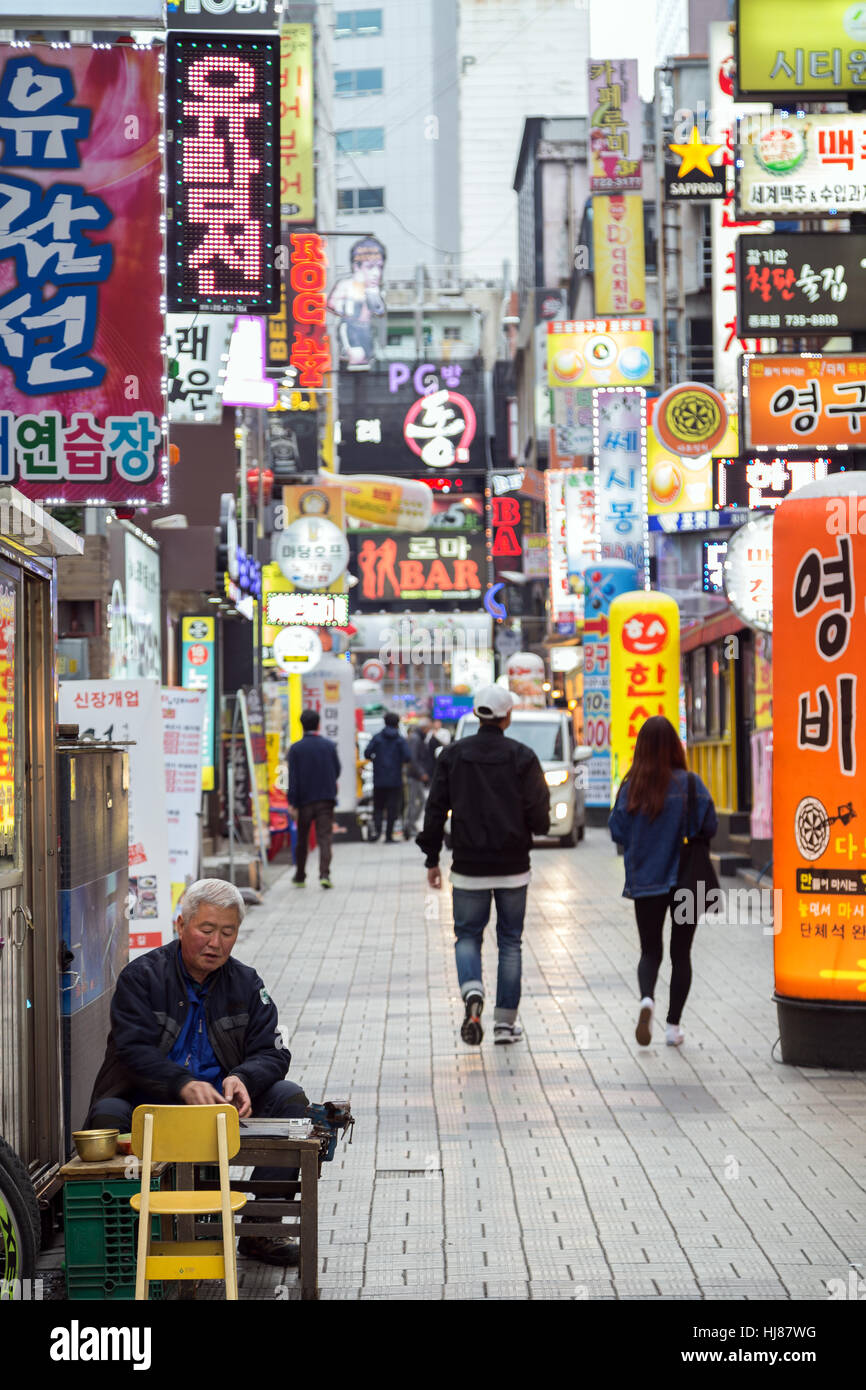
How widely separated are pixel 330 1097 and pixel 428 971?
195 inches

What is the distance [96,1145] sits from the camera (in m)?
5.56

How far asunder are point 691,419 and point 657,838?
1615cm

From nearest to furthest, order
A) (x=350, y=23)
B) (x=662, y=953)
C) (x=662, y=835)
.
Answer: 1. (x=662, y=835)
2. (x=662, y=953)
3. (x=350, y=23)

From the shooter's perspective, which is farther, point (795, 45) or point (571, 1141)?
point (795, 45)

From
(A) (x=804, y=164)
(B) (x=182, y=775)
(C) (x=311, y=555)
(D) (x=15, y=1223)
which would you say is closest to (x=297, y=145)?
(C) (x=311, y=555)

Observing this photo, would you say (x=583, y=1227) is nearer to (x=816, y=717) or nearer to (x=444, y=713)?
(x=816, y=717)

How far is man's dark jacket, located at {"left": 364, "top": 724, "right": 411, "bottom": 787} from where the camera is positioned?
28078mm

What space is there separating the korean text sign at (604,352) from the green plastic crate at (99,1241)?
24.0 metres

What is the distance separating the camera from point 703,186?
1970 cm

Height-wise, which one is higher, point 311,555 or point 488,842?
point 311,555

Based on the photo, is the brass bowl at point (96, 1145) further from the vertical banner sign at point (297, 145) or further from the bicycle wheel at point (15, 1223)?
the vertical banner sign at point (297, 145)

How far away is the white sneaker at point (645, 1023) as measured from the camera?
34.4ft

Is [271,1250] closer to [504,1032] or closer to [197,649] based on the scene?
[504,1032]

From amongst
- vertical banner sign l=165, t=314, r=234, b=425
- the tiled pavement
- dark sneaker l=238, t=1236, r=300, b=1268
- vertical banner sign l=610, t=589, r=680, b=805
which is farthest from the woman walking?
vertical banner sign l=610, t=589, r=680, b=805
